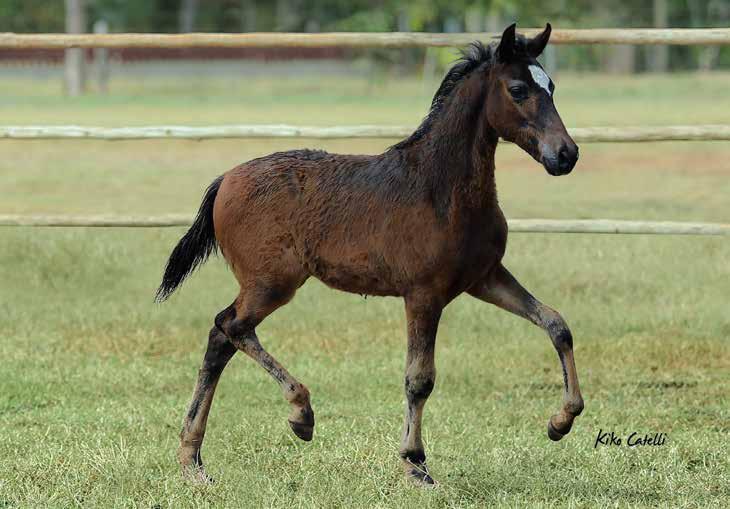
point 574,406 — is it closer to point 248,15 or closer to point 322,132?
point 322,132

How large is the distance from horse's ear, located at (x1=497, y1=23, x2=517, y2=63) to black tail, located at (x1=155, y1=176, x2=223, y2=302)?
1239 millimetres

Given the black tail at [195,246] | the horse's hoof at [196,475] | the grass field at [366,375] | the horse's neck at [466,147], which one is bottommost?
the grass field at [366,375]

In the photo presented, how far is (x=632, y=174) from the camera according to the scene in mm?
14703

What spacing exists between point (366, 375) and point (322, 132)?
132 cm

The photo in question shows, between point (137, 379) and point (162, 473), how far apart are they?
179cm

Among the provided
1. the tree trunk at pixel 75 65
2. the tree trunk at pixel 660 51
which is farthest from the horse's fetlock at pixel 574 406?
the tree trunk at pixel 660 51

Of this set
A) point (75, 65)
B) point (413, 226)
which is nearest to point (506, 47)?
point (413, 226)

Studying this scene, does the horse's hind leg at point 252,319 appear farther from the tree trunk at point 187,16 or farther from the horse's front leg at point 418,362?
the tree trunk at point 187,16

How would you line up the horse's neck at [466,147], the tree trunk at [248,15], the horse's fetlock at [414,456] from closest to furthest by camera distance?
the horse's neck at [466,147]
the horse's fetlock at [414,456]
the tree trunk at [248,15]

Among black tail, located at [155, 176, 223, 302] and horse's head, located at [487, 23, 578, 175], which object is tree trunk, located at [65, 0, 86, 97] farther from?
horse's head, located at [487, 23, 578, 175]

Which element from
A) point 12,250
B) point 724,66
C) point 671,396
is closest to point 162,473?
point 671,396

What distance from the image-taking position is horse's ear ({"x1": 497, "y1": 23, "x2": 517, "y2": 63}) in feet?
14.8
